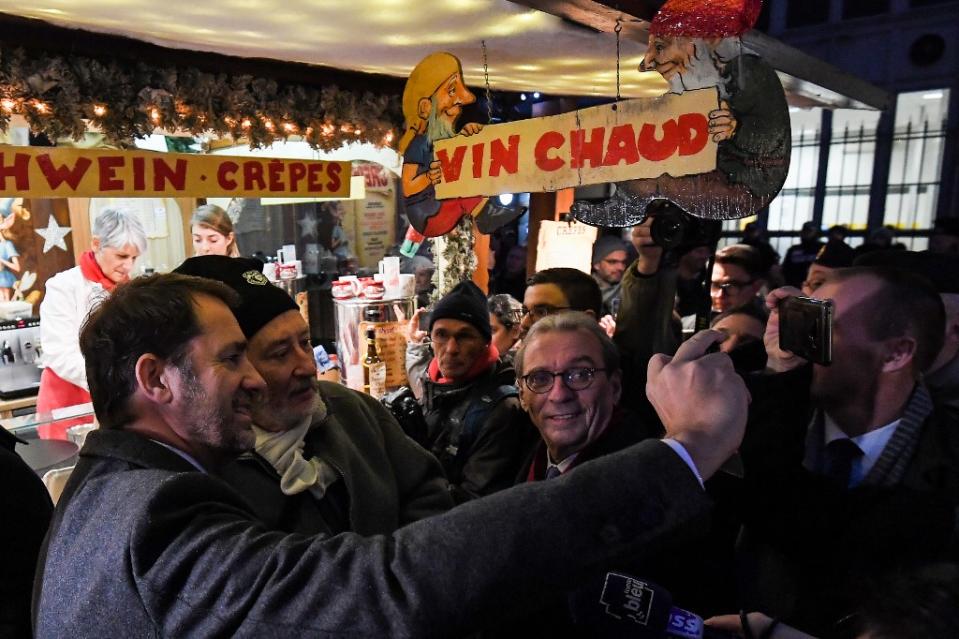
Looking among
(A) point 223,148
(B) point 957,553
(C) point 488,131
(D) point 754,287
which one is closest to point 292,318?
(C) point 488,131

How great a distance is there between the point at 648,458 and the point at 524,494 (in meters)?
0.16

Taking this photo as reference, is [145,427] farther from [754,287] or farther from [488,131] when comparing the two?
[754,287]

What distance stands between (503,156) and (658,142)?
650mm

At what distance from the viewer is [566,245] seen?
16.1ft

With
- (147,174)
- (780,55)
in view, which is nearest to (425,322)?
(147,174)

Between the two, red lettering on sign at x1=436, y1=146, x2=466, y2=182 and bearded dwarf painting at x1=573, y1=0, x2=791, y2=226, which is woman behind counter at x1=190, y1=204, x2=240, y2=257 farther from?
bearded dwarf painting at x1=573, y1=0, x2=791, y2=226

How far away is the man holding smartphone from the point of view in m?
1.28

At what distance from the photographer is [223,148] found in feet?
20.5

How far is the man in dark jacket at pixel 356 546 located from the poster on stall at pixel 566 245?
3.99 m

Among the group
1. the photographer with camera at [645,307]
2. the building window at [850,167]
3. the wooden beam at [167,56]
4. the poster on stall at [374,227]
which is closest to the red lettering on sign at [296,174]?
the wooden beam at [167,56]

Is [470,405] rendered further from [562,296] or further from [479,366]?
[562,296]

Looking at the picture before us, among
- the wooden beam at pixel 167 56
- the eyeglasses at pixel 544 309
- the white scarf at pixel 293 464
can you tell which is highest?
the wooden beam at pixel 167 56

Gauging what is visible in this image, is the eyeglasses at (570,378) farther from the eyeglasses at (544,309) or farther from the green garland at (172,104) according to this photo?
the green garland at (172,104)

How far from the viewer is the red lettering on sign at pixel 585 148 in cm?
191
